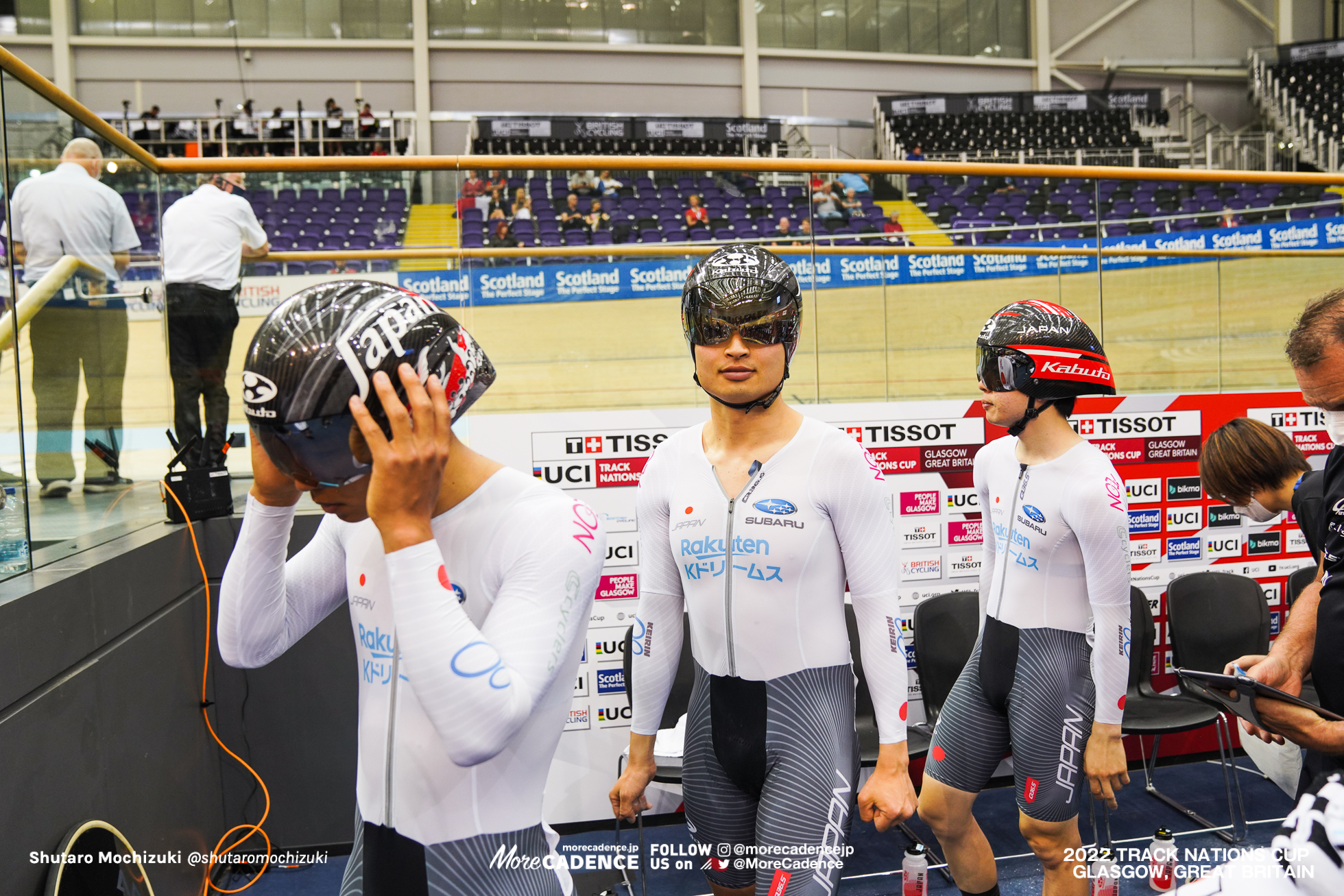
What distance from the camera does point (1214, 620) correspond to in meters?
4.38

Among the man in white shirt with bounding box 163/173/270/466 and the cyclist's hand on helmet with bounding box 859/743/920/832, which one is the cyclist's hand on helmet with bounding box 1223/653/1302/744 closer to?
the cyclist's hand on helmet with bounding box 859/743/920/832

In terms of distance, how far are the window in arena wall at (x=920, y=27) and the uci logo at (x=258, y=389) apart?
2171 centimetres

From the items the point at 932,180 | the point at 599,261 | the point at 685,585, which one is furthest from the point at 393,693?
the point at 932,180

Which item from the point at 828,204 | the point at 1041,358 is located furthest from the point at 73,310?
the point at 828,204

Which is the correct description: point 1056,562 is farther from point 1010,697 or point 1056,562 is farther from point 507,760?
point 507,760

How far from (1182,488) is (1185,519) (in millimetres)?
171

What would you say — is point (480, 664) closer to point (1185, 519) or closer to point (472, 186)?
point (472, 186)

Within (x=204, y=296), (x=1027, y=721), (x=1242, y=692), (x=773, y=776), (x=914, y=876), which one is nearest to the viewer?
A: (x=1242, y=692)

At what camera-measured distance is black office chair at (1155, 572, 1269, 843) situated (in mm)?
4316

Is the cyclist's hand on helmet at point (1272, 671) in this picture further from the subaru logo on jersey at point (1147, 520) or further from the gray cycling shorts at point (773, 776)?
the subaru logo on jersey at point (1147, 520)

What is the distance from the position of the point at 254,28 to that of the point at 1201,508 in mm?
20076

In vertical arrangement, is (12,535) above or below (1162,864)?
above

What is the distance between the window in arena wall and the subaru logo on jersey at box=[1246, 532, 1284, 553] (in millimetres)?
18609

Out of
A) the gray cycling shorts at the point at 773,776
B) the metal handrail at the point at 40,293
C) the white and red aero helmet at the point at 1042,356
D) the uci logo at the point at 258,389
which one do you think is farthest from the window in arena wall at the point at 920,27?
the uci logo at the point at 258,389
